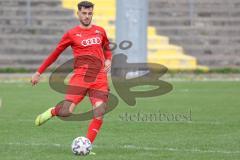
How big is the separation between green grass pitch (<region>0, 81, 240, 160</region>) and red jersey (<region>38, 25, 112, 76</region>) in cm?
103

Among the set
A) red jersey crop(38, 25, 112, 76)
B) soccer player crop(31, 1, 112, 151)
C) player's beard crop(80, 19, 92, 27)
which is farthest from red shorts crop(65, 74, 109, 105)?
player's beard crop(80, 19, 92, 27)

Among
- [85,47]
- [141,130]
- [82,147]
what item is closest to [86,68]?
[85,47]

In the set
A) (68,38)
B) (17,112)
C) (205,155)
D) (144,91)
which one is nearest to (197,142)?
(205,155)

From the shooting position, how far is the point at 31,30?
29.4m

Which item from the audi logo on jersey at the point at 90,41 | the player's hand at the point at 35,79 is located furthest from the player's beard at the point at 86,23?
the player's hand at the point at 35,79

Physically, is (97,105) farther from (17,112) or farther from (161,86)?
(161,86)

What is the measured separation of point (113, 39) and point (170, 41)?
2105mm

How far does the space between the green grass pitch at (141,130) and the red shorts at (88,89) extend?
2.12 ft

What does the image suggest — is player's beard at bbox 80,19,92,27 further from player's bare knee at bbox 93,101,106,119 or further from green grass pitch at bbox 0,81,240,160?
green grass pitch at bbox 0,81,240,160

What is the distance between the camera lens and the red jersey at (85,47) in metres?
10.7

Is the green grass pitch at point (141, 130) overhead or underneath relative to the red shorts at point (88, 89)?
underneath

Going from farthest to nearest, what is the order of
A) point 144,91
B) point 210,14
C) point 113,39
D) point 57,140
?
point 210,14
point 113,39
point 144,91
point 57,140

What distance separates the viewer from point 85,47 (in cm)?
1073

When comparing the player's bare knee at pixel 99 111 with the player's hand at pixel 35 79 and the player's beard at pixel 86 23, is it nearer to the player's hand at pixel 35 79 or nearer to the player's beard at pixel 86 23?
the player's hand at pixel 35 79
